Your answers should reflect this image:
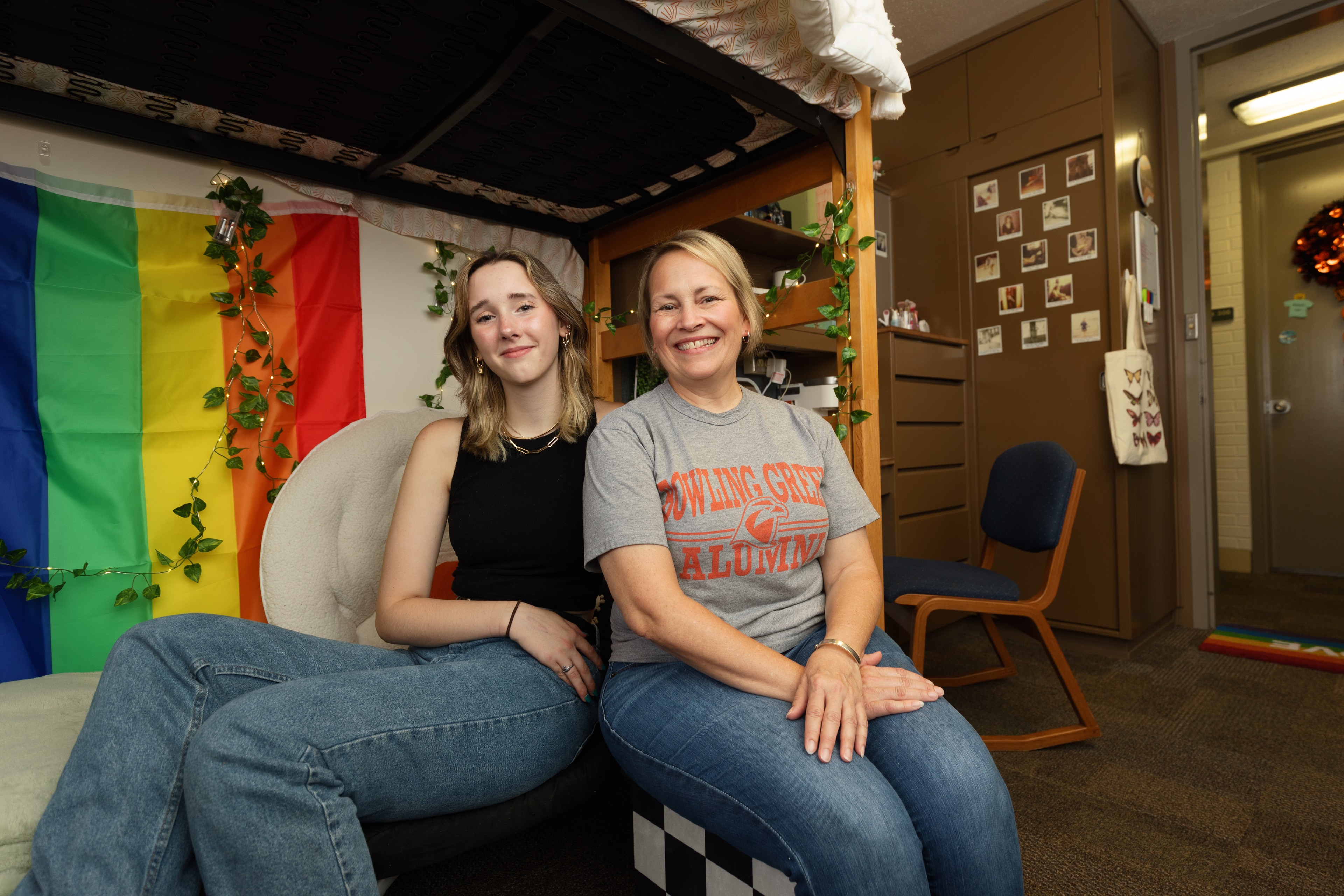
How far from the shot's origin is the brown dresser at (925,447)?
2652 mm

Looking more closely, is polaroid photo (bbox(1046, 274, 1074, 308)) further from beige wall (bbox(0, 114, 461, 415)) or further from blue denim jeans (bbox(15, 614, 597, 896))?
blue denim jeans (bbox(15, 614, 597, 896))

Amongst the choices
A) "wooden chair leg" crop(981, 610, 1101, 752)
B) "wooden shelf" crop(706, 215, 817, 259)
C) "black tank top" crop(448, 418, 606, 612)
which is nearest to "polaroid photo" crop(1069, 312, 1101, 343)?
"wooden shelf" crop(706, 215, 817, 259)

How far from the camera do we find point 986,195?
120 inches

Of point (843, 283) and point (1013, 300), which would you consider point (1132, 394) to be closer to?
point (1013, 300)

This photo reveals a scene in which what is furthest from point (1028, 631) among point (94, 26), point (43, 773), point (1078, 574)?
point (94, 26)

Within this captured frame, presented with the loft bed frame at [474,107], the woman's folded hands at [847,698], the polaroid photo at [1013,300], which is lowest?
the woman's folded hands at [847,698]

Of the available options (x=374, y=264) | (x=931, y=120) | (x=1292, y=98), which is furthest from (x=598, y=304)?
(x=1292, y=98)

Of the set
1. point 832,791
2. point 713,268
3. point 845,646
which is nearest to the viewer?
point 832,791

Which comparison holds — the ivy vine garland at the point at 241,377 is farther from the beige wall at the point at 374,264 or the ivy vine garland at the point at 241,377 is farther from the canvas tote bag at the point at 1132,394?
the canvas tote bag at the point at 1132,394

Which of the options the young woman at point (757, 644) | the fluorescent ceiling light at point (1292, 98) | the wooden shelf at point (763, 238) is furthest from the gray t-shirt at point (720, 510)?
the fluorescent ceiling light at point (1292, 98)

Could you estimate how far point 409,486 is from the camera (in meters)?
1.31

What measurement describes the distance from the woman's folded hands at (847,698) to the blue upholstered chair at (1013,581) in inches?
34.8

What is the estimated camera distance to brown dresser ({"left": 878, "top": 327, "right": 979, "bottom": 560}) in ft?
8.70

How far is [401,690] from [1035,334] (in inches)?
113
